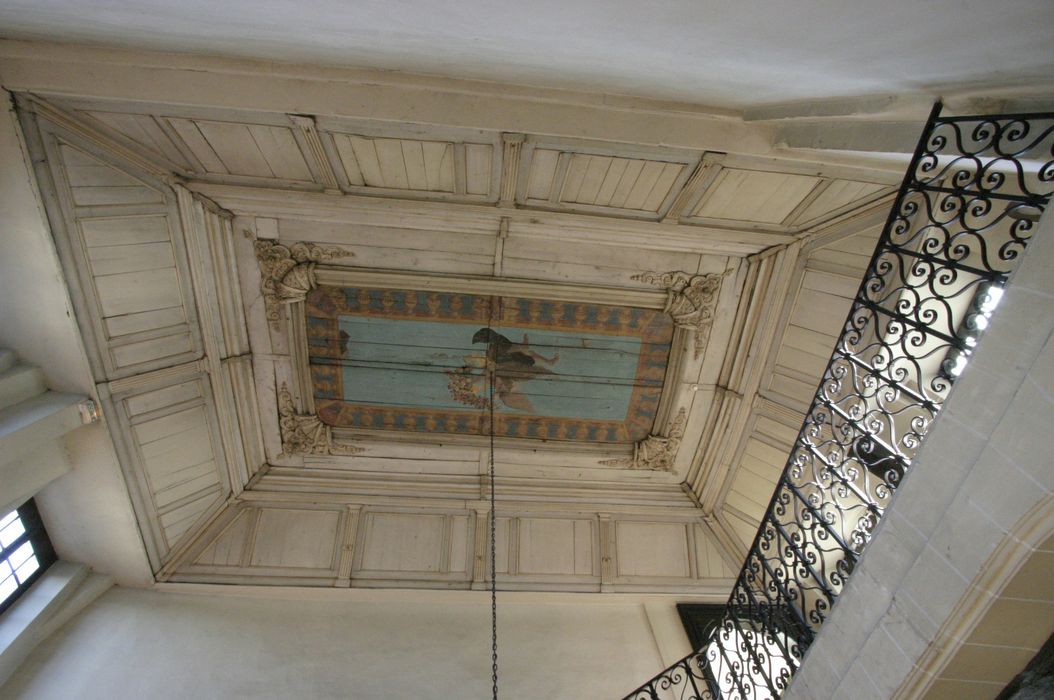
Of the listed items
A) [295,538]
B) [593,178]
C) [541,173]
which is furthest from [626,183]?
[295,538]

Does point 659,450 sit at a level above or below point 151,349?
below

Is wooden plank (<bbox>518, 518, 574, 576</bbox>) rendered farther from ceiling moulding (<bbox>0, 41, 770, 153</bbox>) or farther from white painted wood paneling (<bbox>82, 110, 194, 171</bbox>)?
white painted wood paneling (<bbox>82, 110, 194, 171</bbox>)

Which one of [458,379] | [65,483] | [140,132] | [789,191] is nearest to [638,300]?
[789,191]

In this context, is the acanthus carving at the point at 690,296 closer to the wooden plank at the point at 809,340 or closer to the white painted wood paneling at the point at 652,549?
the wooden plank at the point at 809,340

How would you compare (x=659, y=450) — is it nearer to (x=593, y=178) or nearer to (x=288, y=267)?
(x=593, y=178)

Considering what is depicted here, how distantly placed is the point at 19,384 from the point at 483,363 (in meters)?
2.83

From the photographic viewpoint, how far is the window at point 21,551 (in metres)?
3.43

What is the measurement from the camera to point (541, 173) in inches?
129

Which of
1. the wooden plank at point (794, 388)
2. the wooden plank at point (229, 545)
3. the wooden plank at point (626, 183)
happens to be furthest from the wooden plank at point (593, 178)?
the wooden plank at point (229, 545)

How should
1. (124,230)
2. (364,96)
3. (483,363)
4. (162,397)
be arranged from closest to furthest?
1. (364,96)
2. (124,230)
3. (162,397)
4. (483,363)

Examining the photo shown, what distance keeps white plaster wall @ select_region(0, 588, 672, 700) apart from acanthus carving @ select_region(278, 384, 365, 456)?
3.68 feet

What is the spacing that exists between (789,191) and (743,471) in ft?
7.41

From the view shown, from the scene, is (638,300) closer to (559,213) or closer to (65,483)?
(559,213)

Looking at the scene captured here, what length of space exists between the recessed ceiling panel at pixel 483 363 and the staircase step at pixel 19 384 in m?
1.57
